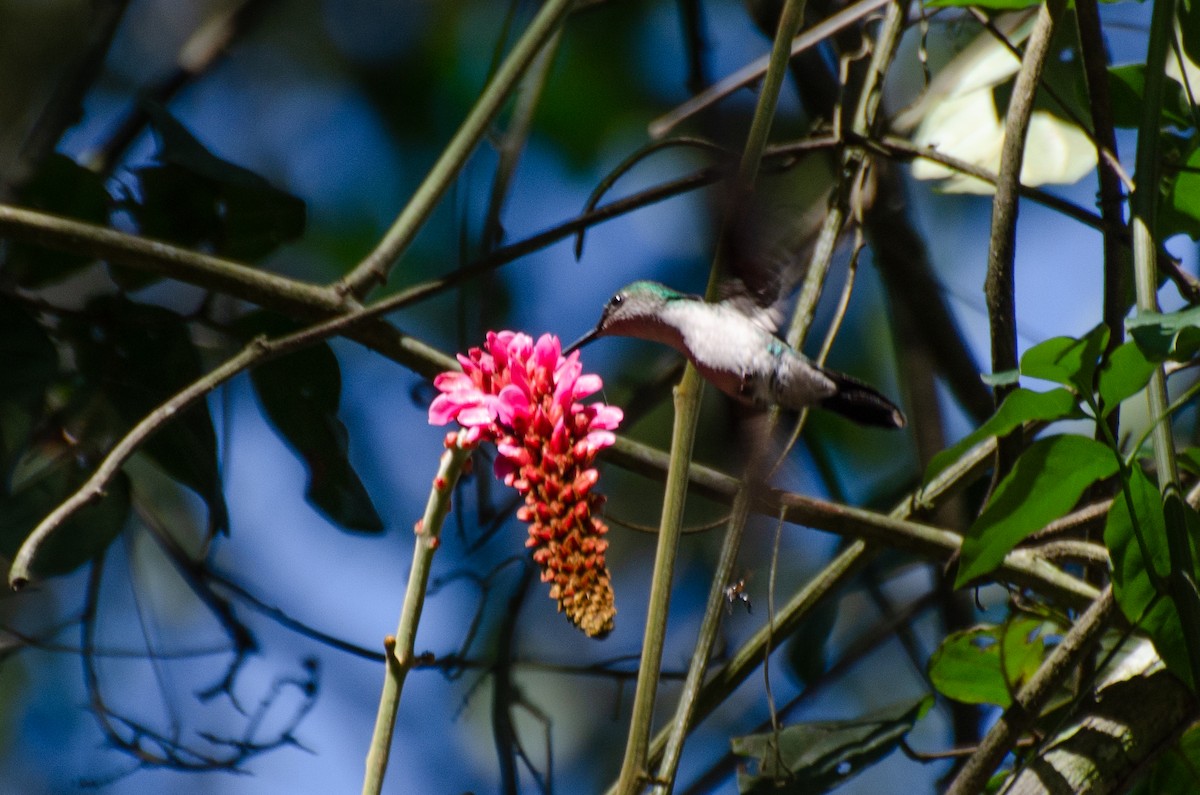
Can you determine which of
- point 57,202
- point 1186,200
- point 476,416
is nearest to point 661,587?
point 476,416

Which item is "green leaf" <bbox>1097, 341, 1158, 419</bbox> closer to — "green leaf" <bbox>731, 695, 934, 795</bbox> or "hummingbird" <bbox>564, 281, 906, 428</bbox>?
"hummingbird" <bbox>564, 281, 906, 428</bbox>

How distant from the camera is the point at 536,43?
1250mm

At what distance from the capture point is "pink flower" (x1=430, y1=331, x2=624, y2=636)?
0.83 m

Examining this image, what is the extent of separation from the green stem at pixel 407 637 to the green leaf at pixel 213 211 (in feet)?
2.88

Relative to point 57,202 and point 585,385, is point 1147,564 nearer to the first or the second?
point 585,385

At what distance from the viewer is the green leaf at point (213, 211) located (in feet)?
5.18

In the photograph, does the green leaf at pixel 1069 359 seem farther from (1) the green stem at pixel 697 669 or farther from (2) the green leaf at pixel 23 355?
(2) the green leaf at pixel 23 355

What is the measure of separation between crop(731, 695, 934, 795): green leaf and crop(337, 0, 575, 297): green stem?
2.34ft

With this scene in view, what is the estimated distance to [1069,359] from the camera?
0.94 meters

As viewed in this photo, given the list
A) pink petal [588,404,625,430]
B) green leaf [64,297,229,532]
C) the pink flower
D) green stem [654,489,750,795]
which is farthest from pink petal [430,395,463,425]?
green leaf [64,297,229,532]

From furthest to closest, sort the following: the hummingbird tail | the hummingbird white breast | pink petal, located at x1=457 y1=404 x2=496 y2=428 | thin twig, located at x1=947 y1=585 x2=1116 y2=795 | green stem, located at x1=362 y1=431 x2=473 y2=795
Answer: the hummingbird tail, the hummingbird white breast, thin twig, located at x1=947 y1=585 x2=1116 y2=795, pink petal, located at x1=457 y1=404 x2=496 y2=428, green stem, located at x1=362 y1=431 x2=473 y2=795

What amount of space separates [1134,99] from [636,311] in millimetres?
614

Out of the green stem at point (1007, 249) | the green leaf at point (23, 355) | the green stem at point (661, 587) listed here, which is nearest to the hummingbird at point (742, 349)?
the green stem at point (1007, 249)

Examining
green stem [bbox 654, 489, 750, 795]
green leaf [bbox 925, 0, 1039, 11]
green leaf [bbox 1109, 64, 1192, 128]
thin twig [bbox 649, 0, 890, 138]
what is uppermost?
thin twig [bbox 649, 0, 890, 138]
